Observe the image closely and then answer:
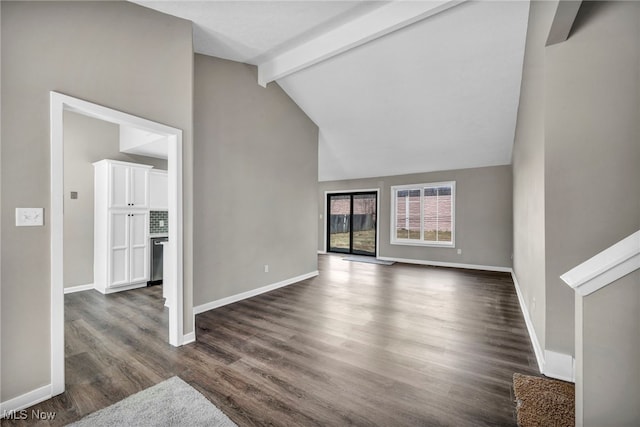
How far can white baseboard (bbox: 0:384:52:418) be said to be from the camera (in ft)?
5.62

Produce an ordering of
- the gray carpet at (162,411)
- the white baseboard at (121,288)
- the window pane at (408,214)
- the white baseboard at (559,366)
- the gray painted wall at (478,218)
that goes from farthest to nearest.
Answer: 1. the window pane at (408,214)
2. the gray painted wall at (478,218)
3. the white baseboard at (121,288)
4. the white baseboard at (559,366)
5. the gray carpet at (162,411)

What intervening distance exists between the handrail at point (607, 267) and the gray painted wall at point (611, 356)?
0.13 ft

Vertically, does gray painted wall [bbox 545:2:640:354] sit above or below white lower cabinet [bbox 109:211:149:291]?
above

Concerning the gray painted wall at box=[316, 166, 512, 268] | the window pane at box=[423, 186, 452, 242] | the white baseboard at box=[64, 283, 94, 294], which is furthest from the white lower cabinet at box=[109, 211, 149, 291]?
the window pane at box=[423, 186, 452, 242]

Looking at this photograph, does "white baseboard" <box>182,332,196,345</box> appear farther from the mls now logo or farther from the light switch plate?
the light switch plate

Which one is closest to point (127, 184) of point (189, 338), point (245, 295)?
point (245, 295)

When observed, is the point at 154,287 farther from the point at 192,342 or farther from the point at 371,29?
the point at 371,29

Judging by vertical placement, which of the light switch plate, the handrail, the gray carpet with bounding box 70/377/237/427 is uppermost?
the light switch plate

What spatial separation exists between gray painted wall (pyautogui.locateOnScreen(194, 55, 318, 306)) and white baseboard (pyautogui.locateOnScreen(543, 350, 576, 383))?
3490 mm

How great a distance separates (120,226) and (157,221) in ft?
2.36

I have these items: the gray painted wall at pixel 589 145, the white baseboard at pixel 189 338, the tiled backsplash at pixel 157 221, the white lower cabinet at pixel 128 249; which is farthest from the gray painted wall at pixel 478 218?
the gray painted wall at pixel 589 145

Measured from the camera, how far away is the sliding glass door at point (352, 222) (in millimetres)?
7953

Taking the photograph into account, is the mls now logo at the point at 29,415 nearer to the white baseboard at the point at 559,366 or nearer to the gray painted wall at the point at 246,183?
the gray painted wall at the point at 246,183

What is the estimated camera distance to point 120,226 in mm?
4418
